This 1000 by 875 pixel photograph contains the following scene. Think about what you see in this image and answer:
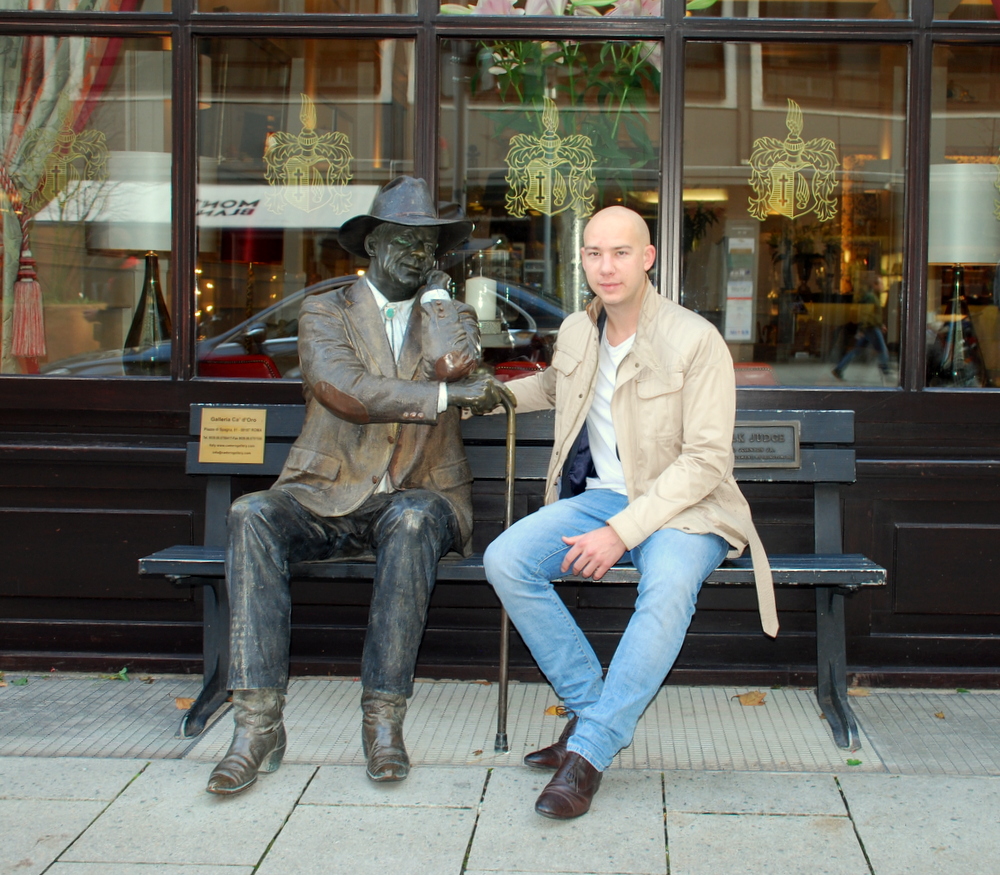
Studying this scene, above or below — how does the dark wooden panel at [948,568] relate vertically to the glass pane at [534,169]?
below

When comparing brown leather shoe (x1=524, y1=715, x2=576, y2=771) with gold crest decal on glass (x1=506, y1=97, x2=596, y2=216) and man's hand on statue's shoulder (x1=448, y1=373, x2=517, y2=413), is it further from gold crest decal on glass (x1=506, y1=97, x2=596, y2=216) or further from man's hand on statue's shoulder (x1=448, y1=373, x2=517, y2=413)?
gold crest decal on glass (x1=506, y1=97, x2=596, y2=216)

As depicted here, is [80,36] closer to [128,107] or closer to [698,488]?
[128,107]

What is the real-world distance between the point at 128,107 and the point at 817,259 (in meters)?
3.21

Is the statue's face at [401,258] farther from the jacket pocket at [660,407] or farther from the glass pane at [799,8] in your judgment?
the glass pane at [799,8]

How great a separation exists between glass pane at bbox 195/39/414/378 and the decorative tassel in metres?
0.80

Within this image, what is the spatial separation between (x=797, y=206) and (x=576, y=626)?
2.38 m

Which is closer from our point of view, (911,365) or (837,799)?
(837,799)

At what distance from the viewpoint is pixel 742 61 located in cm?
473

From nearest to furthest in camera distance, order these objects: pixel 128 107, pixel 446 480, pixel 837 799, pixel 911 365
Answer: pixel 837 799
pixel 446 480
pixel 911 365
pixel 128 107

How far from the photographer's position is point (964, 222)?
477 cm

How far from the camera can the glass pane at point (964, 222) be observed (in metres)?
4.69

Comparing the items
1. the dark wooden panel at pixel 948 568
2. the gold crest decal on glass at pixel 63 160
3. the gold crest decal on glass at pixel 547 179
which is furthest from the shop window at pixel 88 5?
the dark wooden panel at pixel 948 568

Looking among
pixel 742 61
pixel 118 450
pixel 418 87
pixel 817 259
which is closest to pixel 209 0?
pixel 418 87

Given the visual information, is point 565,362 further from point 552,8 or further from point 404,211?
point 552,8
